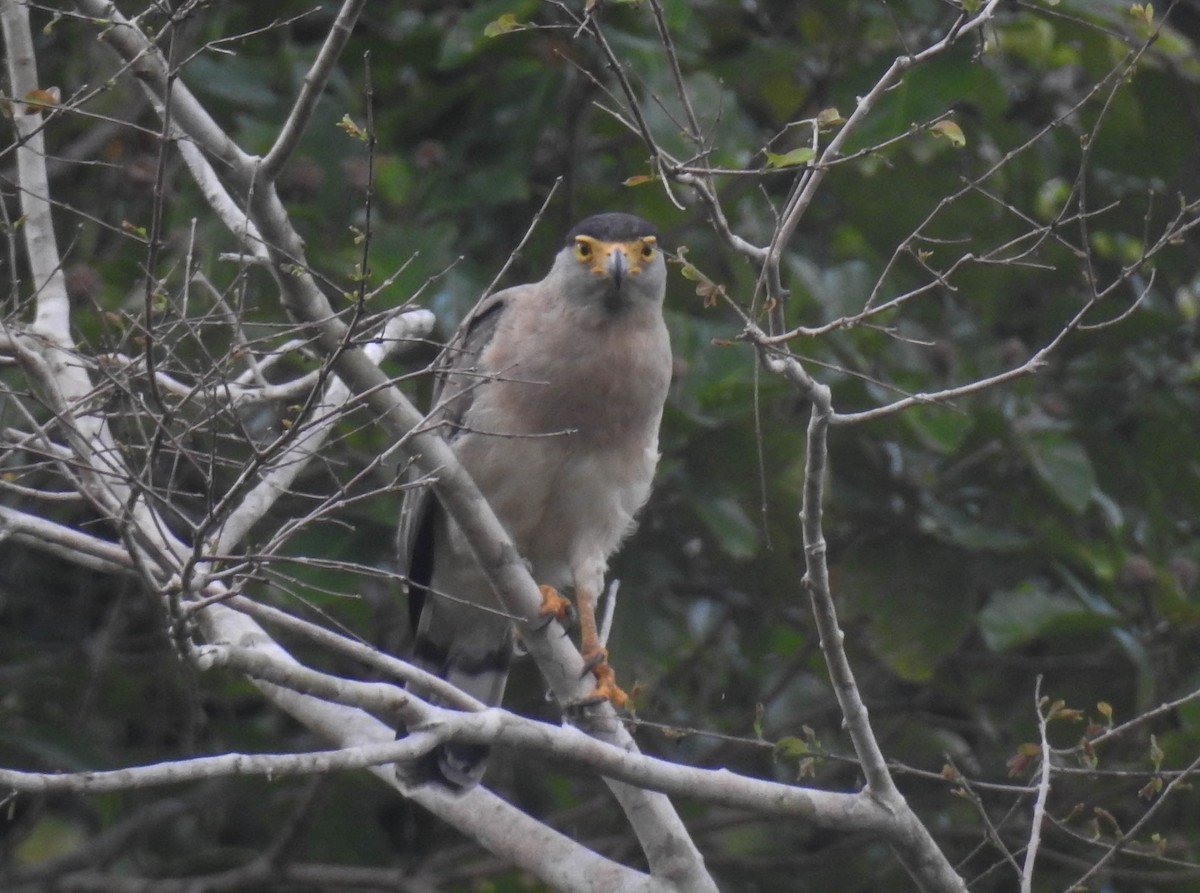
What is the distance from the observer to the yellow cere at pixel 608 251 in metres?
4.57

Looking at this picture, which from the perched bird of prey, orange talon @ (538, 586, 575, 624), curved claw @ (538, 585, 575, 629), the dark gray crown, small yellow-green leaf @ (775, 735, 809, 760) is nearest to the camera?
small yellow-green leaf @ (775, 735, 809, 760)

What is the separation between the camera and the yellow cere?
457cm

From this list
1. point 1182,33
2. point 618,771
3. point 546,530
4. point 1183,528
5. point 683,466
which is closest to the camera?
point 618,771

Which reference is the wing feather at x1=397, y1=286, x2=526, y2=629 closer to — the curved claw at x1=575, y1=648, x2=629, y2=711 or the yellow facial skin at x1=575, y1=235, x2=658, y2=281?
the yellow facial skin at x1=575, y1=235, x2=658, y2=281

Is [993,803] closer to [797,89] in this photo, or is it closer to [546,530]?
[546,530]

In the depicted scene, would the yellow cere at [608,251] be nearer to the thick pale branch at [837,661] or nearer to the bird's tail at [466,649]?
the bird's tail at [466,649]

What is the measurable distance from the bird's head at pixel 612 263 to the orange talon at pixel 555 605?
33.9 inches

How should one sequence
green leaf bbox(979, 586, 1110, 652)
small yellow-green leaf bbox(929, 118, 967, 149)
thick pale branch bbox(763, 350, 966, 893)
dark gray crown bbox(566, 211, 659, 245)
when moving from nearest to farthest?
thick pale branch bbox(763, 350, 966, 893), small yellow-green leaf bbox(929, 118, 967, 149), dark gray crown bbox(566, 211, 659, 245), green leaf bbox(979, 586, 1110, 652)

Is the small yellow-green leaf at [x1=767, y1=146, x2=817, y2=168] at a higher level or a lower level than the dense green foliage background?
higher

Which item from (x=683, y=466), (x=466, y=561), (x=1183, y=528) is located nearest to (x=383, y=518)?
(x=466, y=561)

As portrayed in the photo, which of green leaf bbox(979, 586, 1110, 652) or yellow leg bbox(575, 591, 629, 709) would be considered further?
green leaf bbox(979, 586, 1110, 652)

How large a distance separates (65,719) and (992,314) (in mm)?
3629

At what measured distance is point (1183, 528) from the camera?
18.3 ft

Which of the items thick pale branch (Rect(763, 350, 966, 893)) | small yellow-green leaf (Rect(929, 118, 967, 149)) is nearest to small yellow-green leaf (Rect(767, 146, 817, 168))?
small yellow-green leaf (Rect(929, 118, 967, 149))
